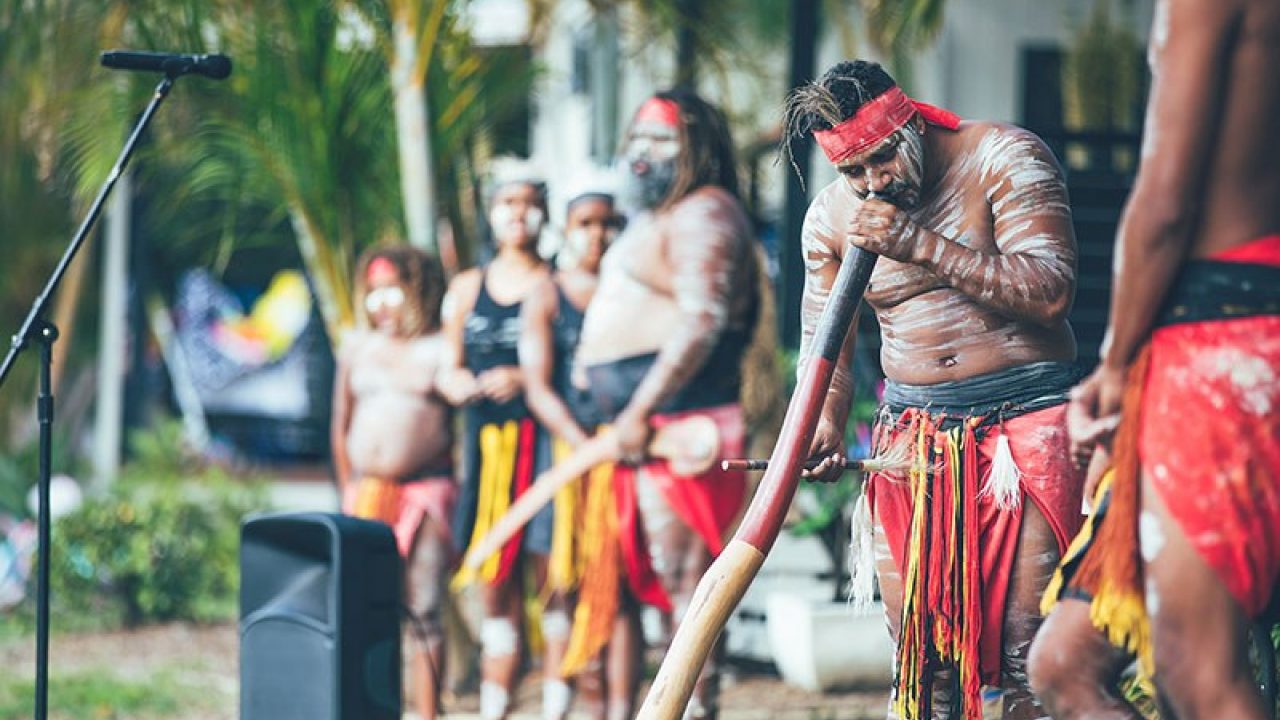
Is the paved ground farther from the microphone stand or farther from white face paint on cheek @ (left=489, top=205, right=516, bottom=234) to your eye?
Answer: the microphone stand

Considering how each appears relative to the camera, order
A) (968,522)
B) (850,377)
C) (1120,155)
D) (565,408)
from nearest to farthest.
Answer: (968,522) → (850,377) → (565,408) → (1120,155)

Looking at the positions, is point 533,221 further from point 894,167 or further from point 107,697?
point 894,167

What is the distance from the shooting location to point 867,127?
3.81 m

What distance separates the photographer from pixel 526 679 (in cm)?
834

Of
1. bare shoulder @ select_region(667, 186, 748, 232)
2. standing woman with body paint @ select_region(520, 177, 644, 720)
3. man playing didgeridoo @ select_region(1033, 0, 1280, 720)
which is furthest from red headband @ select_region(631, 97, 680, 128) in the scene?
man playing didgeridoo @ select_region(1033, 0, 1280, 720)

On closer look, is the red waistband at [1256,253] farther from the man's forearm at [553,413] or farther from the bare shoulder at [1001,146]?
the man's forearm at [553,413]

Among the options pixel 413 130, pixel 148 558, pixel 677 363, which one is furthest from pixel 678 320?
pixel 148 558

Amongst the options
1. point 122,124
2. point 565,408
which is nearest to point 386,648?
point 565,408

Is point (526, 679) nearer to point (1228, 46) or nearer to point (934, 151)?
point (934, 151)

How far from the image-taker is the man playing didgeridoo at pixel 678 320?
5965 mm

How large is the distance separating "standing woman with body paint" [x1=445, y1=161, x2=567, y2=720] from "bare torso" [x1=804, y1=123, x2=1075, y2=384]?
9.55 feet

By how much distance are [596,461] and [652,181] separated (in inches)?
35.7

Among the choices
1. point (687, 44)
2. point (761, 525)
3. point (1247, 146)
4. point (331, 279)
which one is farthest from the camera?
point (687, 44)

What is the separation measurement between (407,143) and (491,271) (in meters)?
1.36
